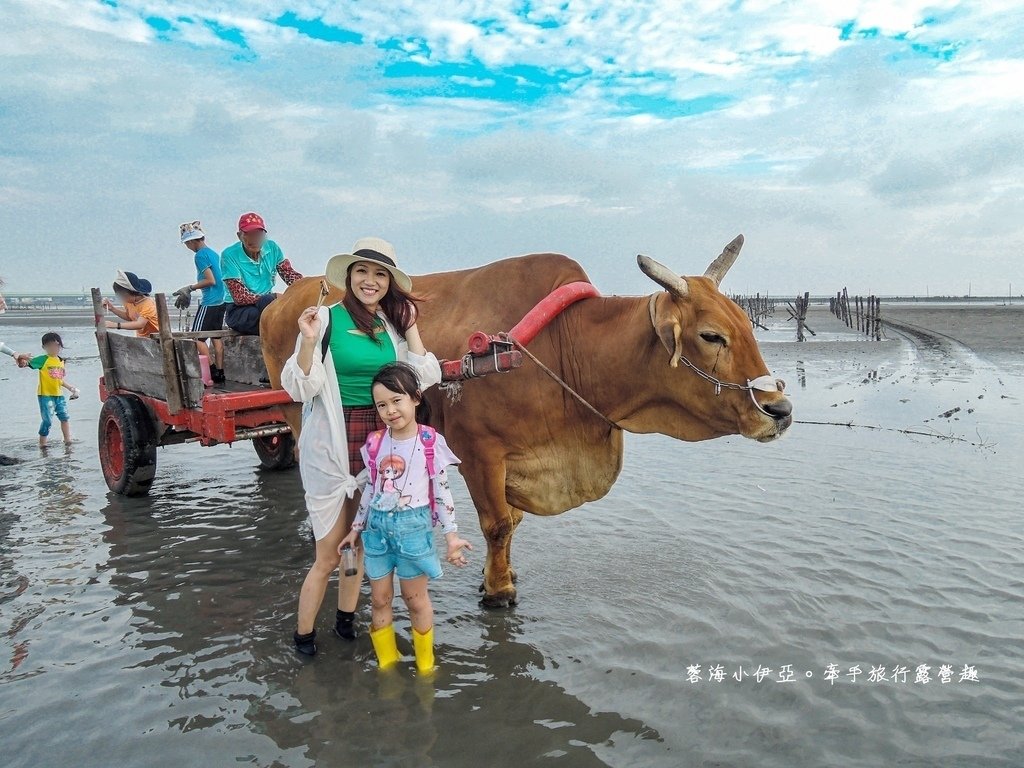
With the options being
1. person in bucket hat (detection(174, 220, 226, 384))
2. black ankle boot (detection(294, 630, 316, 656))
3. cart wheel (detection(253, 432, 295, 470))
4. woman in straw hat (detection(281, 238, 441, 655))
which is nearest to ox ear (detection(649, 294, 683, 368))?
woman in straw hat (detection(281, 238, 441, 655))

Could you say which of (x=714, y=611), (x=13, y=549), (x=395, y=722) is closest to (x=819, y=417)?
(x=714, y=611)

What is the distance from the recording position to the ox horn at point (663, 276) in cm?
360

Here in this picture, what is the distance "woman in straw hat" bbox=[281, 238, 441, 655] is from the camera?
333cm

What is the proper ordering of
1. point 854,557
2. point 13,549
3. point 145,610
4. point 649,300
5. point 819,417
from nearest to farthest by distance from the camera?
point 649,300 → point 145,610 → point 854,557 → point 13,549 → point 819,417

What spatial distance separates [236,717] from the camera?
3.17 m

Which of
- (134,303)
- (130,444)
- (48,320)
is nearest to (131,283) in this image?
(134,303)

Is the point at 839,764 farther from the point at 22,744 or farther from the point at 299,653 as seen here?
the point at 22,744

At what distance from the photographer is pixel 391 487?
323 centimetres

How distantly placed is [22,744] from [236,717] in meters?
0.82

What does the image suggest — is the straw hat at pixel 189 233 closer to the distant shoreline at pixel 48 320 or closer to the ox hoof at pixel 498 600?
the ox hoof at pixel 498 600

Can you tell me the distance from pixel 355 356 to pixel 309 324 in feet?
1.03

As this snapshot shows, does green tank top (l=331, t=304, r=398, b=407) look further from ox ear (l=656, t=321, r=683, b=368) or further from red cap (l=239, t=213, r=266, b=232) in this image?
red cap (l=239, t=213, r=266, b=232)

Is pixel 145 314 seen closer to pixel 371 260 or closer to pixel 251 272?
pixel 251 272

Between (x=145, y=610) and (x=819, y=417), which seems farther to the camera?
(x=819, y=417)
